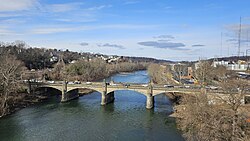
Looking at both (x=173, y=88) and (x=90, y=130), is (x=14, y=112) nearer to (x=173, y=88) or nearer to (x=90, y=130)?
(x=90, y=130)

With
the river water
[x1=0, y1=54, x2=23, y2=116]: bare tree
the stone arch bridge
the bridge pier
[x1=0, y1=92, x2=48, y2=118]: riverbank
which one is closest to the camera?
the river water

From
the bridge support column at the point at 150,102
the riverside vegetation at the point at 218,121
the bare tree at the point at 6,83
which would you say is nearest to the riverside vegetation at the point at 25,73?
the bare tree at the point at 6,83

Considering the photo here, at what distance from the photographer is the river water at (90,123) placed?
31.2 m

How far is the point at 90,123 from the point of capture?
37125 millimetres

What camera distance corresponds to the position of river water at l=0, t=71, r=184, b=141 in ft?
102

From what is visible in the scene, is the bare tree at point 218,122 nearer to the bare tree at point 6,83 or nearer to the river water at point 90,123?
the river water at point 90,123

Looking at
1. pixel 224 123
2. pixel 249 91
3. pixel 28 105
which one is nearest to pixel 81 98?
pixel 28 105

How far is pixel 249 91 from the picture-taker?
39719 mm

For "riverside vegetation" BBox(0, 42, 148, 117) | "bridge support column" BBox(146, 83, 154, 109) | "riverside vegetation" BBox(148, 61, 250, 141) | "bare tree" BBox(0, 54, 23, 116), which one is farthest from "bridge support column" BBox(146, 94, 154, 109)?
"bare tree" BBox(0, 54, 23, 116)

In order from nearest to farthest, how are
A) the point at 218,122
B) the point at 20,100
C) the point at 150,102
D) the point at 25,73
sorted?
1. the point at 218,122
2. the point at 150,102
3. the point at 20,100
4. the point at 25,73

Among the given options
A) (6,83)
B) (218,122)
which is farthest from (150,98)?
(6,83)

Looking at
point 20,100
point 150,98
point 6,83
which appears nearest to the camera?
point 6,83

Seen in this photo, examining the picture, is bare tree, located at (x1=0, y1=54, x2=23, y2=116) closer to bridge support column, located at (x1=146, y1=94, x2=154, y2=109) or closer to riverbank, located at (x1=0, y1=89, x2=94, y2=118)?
riverbank, located at (x1=0, y1=89, x2=94, y2=118)

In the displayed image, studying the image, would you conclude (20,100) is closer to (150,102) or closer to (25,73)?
(25,73)
